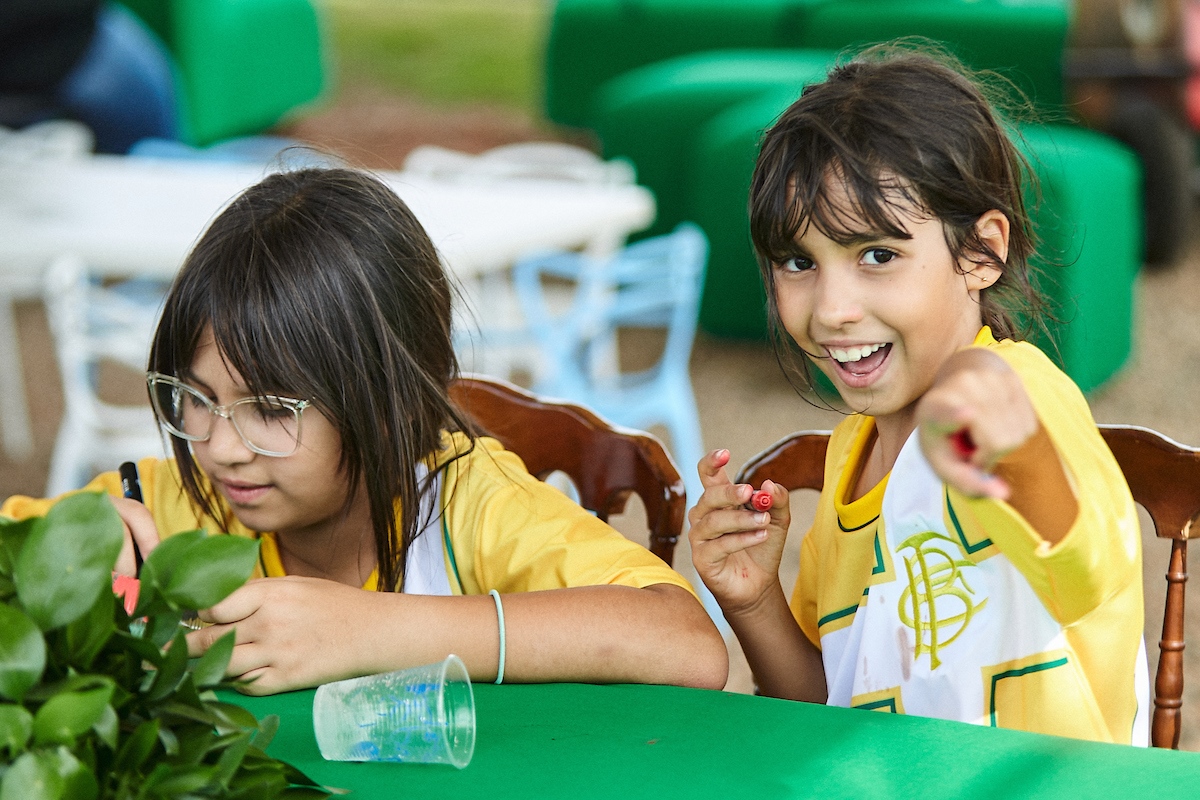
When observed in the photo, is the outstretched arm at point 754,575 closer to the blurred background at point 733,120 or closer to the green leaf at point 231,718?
the green leaf at point 231,718

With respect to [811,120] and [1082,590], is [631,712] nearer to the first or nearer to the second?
[1082,590]

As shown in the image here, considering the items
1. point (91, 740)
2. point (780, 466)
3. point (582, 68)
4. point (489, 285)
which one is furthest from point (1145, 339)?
point (91, 740)

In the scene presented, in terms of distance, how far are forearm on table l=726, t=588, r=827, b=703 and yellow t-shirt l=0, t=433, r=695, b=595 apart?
120 mm

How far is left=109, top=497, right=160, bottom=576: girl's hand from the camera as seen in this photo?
1249 mm

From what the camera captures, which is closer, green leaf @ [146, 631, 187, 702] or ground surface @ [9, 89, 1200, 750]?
green leaf @ [146, 631, 187, 702]

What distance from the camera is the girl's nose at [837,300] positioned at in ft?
3.74

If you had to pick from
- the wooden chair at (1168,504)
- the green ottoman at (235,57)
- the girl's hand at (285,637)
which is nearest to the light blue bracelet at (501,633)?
the girl's hand at (285,637)

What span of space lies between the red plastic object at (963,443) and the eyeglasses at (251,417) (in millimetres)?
656

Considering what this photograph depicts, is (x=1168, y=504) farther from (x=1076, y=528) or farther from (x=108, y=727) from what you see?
(x=108, y=727)

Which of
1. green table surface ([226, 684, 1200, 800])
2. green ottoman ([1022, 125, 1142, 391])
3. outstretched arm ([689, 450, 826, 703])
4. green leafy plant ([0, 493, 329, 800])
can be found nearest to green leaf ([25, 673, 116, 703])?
green leafy plant ([0, 493, 329, 800])

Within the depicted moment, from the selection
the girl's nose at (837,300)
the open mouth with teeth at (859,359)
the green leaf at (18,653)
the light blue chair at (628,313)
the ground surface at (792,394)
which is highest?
the girl's nose at (837,300)

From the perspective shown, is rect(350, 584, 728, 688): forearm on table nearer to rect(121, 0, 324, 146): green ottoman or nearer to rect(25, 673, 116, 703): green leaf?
rect(25, 673, 116, 703): green leaf

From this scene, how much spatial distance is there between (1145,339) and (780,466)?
3925mm

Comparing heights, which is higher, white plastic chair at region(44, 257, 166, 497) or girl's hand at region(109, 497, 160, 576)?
girl's hand at region(109, 497, 160, 576)
